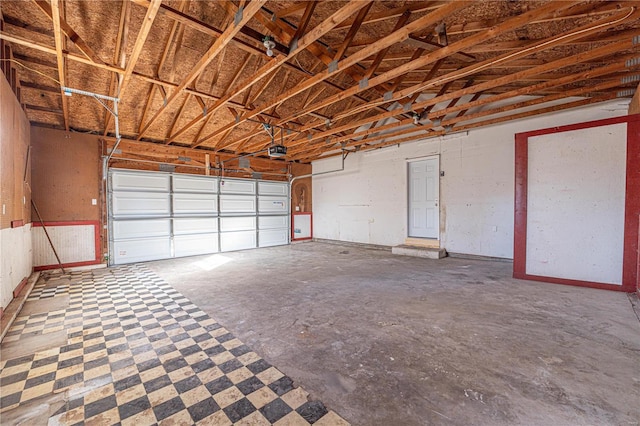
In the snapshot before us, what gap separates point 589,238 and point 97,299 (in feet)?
25.6

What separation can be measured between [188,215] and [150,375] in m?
6.22

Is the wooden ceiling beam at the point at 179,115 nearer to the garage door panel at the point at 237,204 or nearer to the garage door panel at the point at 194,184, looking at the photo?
the garage door panel at the point at 194,184

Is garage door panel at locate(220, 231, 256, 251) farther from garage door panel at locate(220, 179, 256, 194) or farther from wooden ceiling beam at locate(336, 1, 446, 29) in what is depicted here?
wooden ceiling beam at locate(336, 1, 446, 29)

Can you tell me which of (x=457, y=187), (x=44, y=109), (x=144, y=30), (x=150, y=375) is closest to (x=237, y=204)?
(x=44, y=109)

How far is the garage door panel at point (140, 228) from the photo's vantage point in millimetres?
6562

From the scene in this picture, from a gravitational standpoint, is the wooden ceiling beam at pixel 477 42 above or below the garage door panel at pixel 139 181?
above

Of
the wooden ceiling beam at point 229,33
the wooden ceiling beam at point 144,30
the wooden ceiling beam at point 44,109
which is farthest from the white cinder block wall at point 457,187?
the wooden ceiling beam at point 44,109

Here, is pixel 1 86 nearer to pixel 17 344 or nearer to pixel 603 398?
pixel 17 344

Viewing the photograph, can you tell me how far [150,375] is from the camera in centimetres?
212

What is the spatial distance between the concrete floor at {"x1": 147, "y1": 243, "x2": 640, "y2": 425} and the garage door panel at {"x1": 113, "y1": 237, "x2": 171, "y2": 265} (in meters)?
2.56

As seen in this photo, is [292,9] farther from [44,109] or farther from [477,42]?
[44,109]

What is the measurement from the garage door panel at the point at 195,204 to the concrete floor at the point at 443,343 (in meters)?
3.12

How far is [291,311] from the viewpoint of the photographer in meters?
3.41

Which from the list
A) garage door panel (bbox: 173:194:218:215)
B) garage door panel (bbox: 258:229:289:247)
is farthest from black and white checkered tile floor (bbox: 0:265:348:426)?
garage door panel (bbox: 258:229:289:247)
